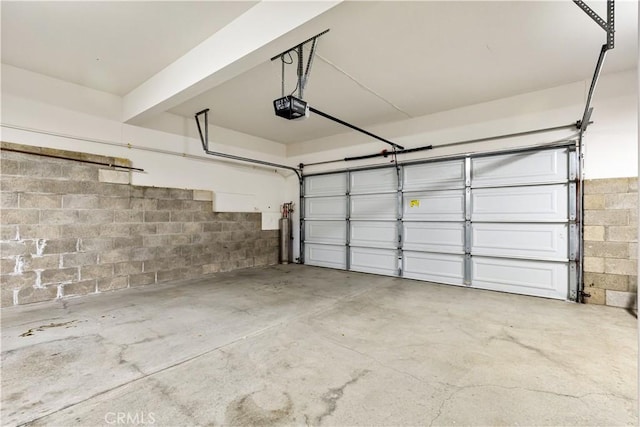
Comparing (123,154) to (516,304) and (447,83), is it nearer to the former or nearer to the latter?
(447,83)

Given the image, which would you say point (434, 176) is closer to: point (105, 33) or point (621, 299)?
A: point (621, 299)

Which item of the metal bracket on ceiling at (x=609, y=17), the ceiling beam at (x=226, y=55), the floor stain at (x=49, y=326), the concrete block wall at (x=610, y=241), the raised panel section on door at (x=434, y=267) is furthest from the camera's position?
the raised panel section on door at (x=434, y=267)

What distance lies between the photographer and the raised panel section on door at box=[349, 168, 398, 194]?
18.0 ft

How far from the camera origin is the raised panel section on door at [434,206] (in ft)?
15.7

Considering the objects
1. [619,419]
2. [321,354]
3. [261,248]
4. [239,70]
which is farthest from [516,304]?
[261,248]

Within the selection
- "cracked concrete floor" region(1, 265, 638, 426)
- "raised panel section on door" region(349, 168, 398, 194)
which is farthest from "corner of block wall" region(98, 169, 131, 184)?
"raised panel section on door" region(349, 168, 398, 194)

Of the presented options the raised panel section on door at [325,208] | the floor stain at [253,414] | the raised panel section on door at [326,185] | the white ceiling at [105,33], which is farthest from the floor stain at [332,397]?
the raised panel section on door at [326,185]

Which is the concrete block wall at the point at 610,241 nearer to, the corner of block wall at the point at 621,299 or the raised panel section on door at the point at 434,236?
the corner of block wall at the point at 621,299

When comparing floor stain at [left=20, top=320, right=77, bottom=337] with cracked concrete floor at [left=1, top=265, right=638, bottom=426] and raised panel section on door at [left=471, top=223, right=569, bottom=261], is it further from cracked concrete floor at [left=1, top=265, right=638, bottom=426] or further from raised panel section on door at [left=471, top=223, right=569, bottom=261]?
raised panel section on door at [left=471, top=223, right=569, bottom=261]

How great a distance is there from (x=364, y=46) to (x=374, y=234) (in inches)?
137

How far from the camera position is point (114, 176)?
4348 millimetres

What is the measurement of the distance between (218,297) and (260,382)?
2.26 metres

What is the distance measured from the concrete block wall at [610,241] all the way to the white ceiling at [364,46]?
4.94ft

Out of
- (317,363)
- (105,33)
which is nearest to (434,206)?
(317,363)
